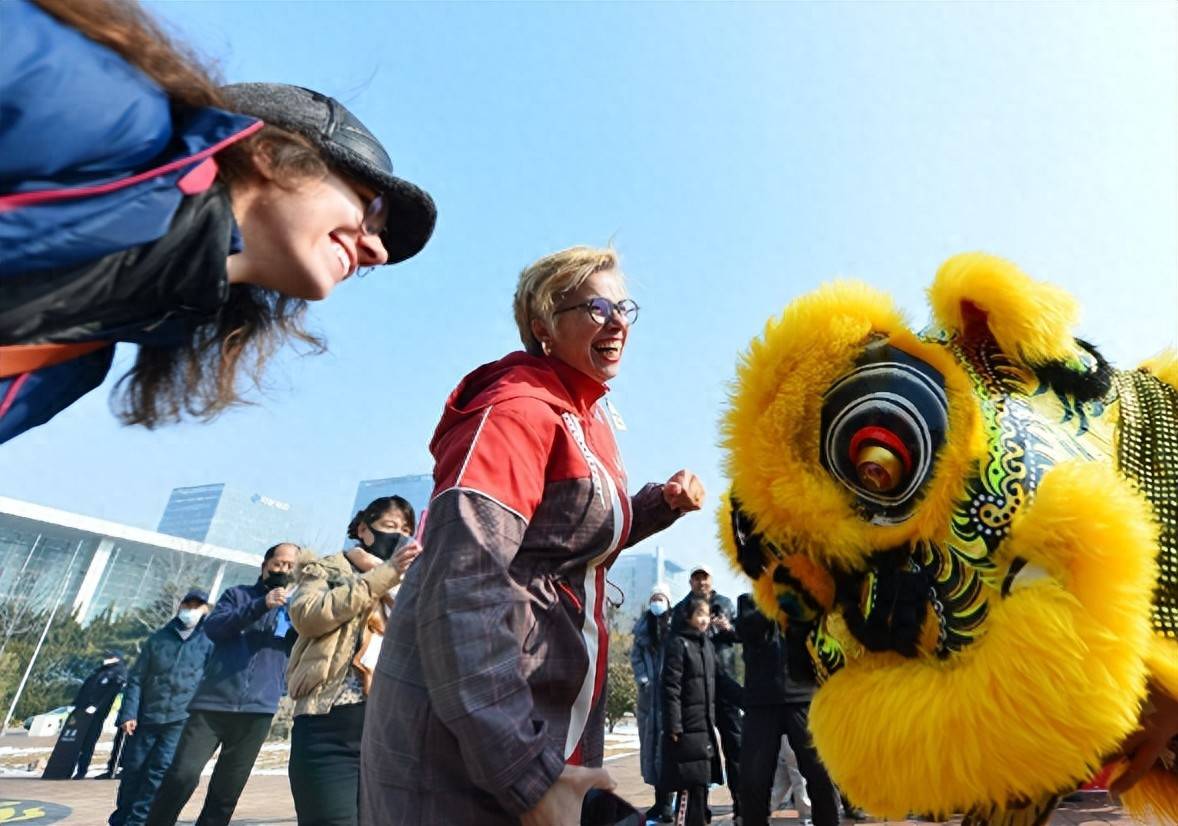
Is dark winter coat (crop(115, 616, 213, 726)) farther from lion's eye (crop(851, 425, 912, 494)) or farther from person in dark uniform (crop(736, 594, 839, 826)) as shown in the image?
lion's eye (crop(851, 425, 912, 494))

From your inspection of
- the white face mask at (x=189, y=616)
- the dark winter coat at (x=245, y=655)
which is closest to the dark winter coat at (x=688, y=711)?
the dark winter coat at (x=245, y=655)

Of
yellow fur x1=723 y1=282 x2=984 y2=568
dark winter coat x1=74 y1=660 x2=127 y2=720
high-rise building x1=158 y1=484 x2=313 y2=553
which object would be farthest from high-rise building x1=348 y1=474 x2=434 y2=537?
yellow fur x1=723 y1=282 x2=984 y2=568

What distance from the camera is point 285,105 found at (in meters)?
1.06

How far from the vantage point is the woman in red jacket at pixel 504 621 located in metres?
1.12

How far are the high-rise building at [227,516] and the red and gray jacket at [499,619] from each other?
123 metres

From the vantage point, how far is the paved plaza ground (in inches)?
221

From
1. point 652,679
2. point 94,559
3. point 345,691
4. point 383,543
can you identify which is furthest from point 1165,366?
point 94,559

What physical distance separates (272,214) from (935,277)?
1.48 meters

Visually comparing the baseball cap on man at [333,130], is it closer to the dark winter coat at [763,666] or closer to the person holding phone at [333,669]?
the person holding phone at [333,669]

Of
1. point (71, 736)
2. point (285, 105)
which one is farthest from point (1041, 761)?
point (71, 736)

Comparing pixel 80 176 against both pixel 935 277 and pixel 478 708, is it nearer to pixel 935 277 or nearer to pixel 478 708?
pixel 478 708

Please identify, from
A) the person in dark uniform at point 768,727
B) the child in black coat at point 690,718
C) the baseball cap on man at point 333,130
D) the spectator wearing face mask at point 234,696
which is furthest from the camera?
the child in black coat at point 690,718

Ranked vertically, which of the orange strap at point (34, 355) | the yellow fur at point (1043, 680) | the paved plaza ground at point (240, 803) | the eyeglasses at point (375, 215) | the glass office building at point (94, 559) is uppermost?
the glass office building at point (94, 559)

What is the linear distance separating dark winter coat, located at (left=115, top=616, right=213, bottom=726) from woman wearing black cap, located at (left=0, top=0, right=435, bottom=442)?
574cm
